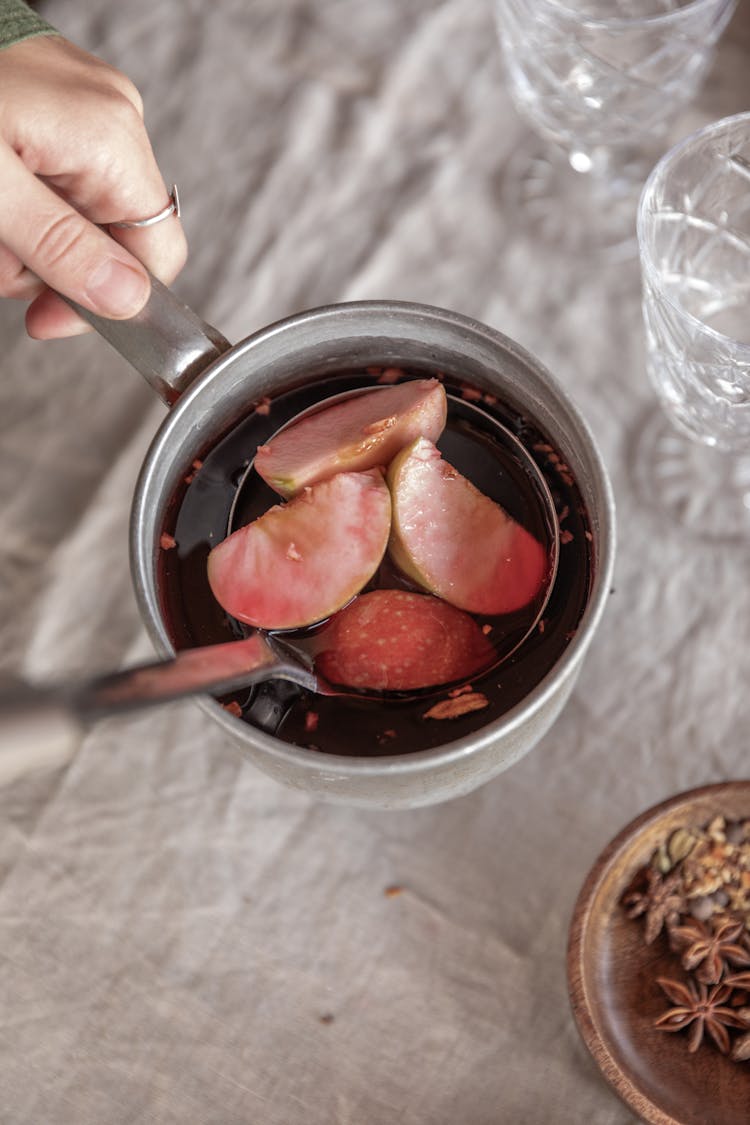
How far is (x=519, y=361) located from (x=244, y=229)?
0.36 m

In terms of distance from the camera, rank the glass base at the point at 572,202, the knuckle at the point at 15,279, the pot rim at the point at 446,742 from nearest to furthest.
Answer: the pot rim at the point at 446,742, the knuckle at the point at 15,279, the glass base at the point at 572,202

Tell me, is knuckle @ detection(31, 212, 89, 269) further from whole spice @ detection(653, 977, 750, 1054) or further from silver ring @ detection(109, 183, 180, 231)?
whole spice @ detection(653, 977, 750, 1054)

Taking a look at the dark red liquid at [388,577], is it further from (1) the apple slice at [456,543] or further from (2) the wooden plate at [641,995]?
(2) the wooden plate at [641,995]

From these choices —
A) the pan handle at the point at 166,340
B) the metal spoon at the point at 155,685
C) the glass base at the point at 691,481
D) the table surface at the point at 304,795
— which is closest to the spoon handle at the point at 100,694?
the metal spoon at the point at 155,685

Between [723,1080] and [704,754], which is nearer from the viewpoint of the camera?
[723,1080]

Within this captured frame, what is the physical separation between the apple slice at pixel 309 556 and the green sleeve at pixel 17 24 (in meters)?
0.32

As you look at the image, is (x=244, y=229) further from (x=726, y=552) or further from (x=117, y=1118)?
(x=117, y=1118)

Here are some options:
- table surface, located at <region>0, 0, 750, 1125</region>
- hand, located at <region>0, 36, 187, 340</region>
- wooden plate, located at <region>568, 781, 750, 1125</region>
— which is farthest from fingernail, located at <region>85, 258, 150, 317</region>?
wooden plate, located at <region>568, 781, 750, 1125</region>

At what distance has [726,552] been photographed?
0.69m

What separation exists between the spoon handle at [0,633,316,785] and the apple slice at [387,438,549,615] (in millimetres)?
92

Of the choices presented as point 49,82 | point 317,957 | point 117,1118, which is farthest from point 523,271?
point 117,1118

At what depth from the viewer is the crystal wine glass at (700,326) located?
608 millimetres

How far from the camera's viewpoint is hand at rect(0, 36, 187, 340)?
1.69ft

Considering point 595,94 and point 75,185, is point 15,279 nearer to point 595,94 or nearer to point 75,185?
point 75,185
